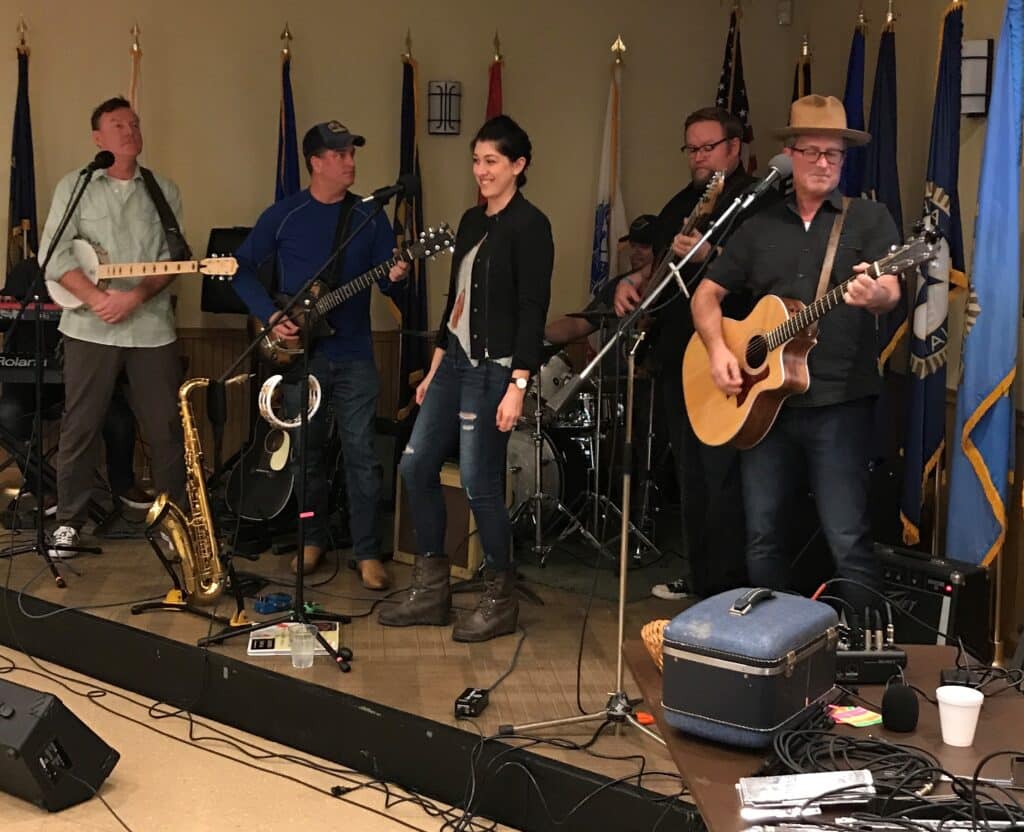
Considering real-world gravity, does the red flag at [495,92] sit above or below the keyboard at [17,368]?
above

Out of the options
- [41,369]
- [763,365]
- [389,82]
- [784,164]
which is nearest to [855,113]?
[784,164]

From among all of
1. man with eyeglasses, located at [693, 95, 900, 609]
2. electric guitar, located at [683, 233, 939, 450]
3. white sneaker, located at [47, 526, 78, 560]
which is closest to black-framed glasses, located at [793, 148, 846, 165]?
man with eyeglasses, located at [693, 95, 900, 609]

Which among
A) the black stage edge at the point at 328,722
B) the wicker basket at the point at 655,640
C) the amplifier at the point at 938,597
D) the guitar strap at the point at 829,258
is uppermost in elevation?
the guitar strap at the point at 829,258

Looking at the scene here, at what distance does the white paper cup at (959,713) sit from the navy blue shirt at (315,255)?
9.27 ft

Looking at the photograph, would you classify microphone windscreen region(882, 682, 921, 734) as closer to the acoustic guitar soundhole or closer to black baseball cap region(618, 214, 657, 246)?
the acoustic guitar soundhole

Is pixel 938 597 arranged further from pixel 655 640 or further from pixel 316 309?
pixel 316 309

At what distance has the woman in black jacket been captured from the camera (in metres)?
A: 3.68

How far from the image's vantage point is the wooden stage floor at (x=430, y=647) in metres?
3.28

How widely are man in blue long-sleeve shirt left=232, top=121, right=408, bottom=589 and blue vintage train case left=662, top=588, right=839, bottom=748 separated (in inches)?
100

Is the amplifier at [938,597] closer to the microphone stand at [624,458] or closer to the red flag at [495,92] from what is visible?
the microphone stand at [624,458]

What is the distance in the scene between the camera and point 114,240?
4.81 m

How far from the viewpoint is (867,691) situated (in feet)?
7.44

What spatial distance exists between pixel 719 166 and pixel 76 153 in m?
3.80

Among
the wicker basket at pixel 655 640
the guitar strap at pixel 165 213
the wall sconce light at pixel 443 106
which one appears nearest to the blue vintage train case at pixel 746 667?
the wicker basket at pixel 655 640
